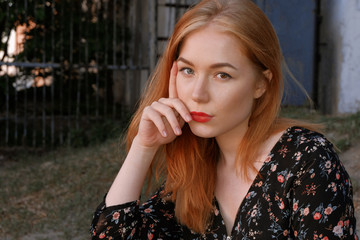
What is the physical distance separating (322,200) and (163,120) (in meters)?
0.70

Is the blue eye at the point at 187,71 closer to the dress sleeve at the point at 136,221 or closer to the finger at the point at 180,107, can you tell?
the finger at the point at 180,107

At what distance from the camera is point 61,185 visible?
4875 mm

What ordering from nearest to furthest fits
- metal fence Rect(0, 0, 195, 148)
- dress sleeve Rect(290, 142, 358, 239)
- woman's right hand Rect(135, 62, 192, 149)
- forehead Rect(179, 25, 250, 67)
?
1. dress sleeve Rect(290, 142, 358, 239)
2. forehead Rect(179, 25, 250, 67)
3. woman's right hand Rect(135, 62, 192, 149)
4. metal fence Rect(0, 0, 195, 148)

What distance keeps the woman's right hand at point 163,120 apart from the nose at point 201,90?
3.0 inches

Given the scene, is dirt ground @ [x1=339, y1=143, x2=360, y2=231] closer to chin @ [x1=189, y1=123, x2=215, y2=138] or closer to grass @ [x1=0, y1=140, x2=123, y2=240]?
chin @ [x1=189, y1=123, x2=215, y2=138]

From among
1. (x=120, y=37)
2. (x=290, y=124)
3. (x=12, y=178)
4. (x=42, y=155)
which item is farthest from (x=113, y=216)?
(x=120, y=37)

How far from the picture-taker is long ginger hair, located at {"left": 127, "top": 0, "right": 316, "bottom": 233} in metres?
1.80

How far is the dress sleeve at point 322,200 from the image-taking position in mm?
1604

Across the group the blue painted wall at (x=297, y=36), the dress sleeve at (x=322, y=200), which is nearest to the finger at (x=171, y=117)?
the dress sleeve at (x=322, y=200)

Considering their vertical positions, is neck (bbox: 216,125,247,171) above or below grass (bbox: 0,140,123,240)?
above

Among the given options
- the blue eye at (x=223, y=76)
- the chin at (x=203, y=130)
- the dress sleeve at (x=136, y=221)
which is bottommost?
the dress sleeve at (x=136, y=221)

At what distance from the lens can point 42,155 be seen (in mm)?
6414

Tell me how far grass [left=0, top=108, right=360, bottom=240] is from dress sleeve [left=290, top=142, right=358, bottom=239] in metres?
1.96

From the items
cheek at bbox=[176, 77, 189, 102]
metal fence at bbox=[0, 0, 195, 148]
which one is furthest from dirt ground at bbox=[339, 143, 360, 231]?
metal fence at bbox=[0, 0, 195, 148]
